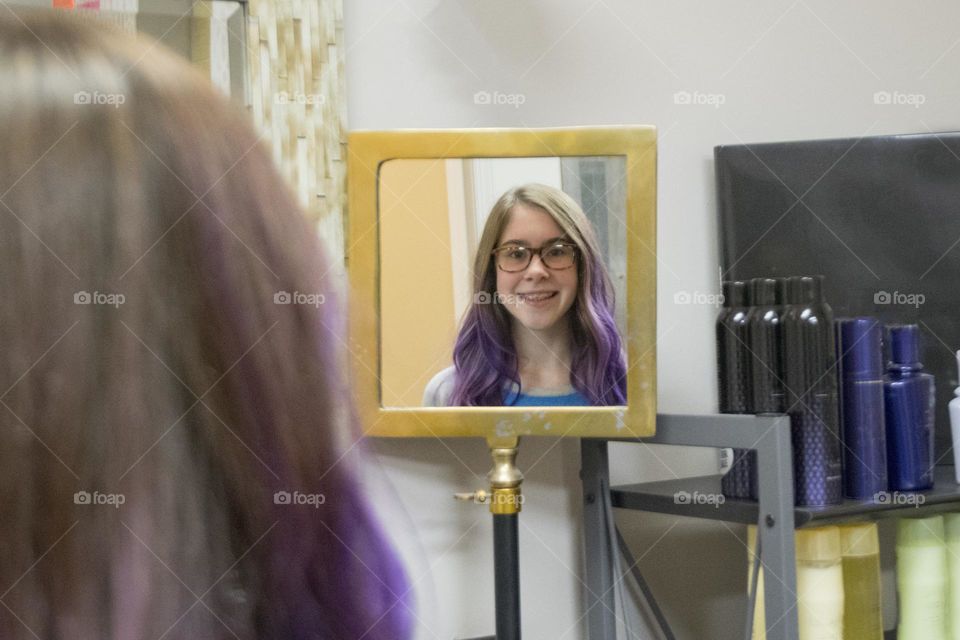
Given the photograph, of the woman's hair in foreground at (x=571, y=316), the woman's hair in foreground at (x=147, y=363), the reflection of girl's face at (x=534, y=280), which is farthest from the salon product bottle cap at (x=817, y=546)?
the woman's hair in foreground at (x=147, y=363)

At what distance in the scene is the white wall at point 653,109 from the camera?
4.40ft

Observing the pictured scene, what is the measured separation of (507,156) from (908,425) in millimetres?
550

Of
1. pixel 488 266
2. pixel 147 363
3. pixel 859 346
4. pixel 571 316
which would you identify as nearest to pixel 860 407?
pixel 859 346

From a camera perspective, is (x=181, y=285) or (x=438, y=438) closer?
(x=181, y=285)

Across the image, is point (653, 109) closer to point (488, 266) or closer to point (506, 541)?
point (488, 266)

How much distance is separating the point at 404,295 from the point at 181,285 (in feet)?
2.56

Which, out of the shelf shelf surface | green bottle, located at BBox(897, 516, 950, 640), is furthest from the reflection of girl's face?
green bottle, located at BBox(897, 516, 950, 640)

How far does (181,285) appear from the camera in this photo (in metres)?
0.43

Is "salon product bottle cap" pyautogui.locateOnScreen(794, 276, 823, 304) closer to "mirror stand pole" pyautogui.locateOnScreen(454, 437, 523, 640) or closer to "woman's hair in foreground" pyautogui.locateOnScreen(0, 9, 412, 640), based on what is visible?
"mirror stand pole" pyautogui.locateOnScreen(454, 437, 523, 640)

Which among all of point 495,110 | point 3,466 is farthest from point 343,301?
point 3,466

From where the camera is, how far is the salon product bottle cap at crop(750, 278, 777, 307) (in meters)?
1.21

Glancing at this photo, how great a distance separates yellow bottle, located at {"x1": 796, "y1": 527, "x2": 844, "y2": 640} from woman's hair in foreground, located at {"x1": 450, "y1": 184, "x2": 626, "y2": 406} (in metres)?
0.25

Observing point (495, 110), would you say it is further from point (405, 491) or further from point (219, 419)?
point (219, 419)

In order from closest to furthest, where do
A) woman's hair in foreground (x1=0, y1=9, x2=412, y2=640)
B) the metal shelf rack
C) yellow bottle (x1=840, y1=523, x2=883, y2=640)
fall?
woman's hair in foreground (x1=0, y1=9, x2=412, y2=640), the metal shelf rack, yellow bottle (x1=840, y1=523, x2=883, y2=640)
